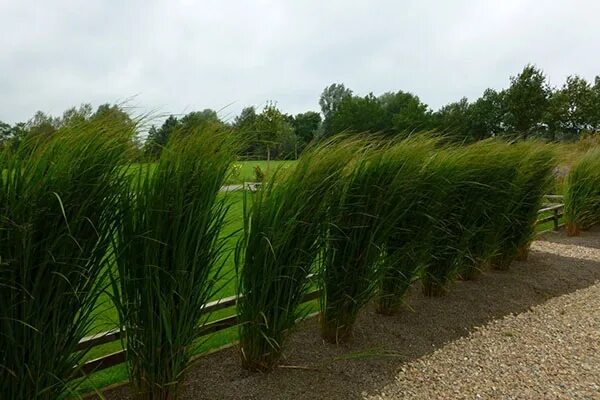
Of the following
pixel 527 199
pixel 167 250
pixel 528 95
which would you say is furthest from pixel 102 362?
pixel 528 95

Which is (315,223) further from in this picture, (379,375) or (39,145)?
(39,145)

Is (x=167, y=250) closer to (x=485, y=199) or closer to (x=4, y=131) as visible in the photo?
(x=4, y=131)

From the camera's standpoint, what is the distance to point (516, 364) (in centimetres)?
363

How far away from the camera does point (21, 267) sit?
1.82m

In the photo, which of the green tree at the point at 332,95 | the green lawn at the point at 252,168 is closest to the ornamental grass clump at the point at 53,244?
the green lawn at the point at 252,168

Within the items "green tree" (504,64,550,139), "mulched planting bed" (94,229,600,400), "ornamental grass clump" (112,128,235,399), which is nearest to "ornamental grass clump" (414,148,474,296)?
"mulched planting bed" (94,229,600,400)

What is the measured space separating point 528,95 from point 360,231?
937 inches

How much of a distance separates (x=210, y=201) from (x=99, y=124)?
2.01ft

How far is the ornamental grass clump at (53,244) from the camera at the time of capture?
1780 mm

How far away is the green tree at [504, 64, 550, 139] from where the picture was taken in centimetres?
2398

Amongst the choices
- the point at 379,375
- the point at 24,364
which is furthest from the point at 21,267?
the point at 379,375

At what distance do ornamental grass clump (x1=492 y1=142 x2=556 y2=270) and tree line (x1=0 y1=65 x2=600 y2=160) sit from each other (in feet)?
1.47

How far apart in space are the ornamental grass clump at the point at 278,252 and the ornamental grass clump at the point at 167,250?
40 cm

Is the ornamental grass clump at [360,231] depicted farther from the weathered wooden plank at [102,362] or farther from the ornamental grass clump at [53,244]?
the ornamental grass clump at [53,244]
